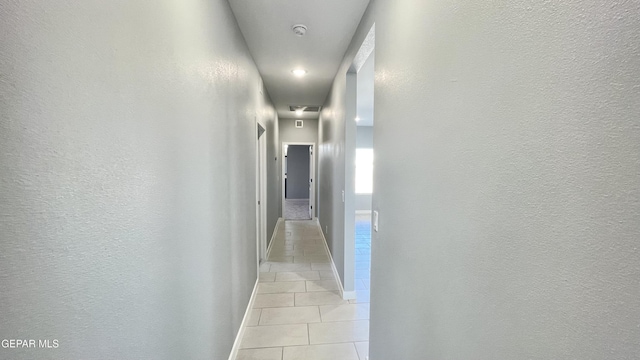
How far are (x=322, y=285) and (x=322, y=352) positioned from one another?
3.64 feet

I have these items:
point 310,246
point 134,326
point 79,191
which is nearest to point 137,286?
point 134,326

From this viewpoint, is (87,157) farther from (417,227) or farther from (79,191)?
(417,227)

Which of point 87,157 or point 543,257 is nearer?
point 543,257

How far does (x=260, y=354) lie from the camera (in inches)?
79.9

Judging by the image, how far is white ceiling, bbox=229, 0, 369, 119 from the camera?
184cm

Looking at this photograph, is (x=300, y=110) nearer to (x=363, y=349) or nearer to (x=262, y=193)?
(x=262, y=193)

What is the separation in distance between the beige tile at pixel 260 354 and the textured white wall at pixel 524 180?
4.51 feet

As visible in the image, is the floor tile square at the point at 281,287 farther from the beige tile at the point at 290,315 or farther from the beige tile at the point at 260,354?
the beige tile at the point at 260,354

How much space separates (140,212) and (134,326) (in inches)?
13.7

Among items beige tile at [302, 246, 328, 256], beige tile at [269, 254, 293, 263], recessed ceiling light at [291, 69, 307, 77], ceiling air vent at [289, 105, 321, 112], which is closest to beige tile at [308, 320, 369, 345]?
beige tile at [269, 254, 293, 263]

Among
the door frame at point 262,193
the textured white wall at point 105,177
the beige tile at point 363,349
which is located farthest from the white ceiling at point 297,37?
the beige tile at point 363,349

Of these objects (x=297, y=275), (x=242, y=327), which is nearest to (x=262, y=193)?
(x=297, y=275)

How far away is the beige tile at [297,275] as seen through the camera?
3.36m

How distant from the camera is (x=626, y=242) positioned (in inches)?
14.6
